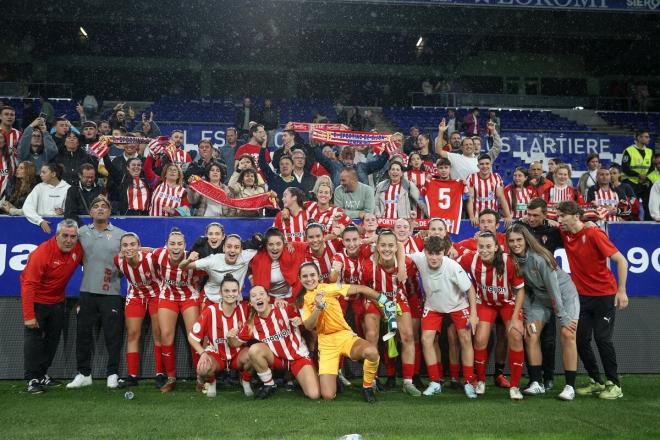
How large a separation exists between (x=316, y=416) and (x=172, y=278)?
2.55 meters

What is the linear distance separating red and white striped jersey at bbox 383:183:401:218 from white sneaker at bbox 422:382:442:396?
9.53 ft

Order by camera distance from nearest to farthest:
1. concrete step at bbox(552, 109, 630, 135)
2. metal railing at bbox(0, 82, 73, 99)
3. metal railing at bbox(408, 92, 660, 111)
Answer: metal railing at bbox(0, 82, 73, 99), concrete step at bbox(552, 109, 630, 135), metal railing at bbox(408, 92, 660, 111)

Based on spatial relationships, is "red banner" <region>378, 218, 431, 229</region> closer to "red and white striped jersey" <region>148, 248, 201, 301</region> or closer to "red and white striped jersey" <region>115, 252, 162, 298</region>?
"red and white striped jersey" <region>148, 248, 201, 301</region>

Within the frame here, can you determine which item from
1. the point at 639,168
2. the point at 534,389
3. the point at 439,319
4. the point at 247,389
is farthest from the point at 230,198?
the point at 639,168

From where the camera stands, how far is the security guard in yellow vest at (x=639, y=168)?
1177 centimetres

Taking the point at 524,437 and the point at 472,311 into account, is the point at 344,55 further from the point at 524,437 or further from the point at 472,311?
the point at 524,437

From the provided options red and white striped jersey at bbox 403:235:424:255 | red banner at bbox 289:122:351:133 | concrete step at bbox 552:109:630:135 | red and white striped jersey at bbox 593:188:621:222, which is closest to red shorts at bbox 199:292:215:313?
red and white striped jersey at bbox 403:235:424:255

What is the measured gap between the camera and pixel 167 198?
9562mm

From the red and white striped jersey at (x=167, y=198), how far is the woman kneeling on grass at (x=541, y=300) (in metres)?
4.67

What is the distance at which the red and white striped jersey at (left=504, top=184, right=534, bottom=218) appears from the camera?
33.3 ft

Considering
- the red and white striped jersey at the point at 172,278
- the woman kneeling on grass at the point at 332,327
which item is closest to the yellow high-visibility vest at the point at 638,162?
the woman kneeling on grass at the point at 332,327

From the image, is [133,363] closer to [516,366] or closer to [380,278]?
[380,278]

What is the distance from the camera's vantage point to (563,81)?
2939 centimetres

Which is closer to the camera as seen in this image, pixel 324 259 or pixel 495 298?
pixel 495 298
